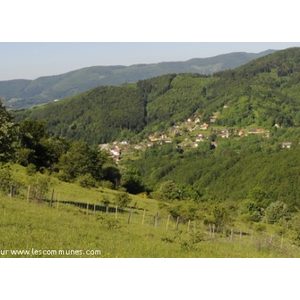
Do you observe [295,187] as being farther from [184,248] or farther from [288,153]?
[184,248]

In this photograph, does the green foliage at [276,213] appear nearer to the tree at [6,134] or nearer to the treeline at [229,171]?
the treeline at [229,171]

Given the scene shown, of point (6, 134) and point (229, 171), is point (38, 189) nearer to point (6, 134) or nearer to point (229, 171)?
point (6, 134)

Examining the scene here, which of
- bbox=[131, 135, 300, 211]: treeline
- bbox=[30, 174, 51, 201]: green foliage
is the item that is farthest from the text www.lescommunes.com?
bbox=[131, 135, 300, 211]: treeline

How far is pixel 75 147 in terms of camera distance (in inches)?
2258

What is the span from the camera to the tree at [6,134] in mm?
19719

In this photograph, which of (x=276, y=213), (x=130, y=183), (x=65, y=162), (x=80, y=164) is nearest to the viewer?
(x=80, y=164)

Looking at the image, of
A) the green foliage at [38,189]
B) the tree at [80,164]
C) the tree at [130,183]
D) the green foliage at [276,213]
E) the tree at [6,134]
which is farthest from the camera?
the tree at [130,183]

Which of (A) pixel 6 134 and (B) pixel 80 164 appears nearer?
(A) pixel 6 134

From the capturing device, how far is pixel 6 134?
20.0 metres

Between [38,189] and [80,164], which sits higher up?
[38,189]

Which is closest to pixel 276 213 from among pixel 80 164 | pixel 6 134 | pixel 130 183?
pixel 130 183

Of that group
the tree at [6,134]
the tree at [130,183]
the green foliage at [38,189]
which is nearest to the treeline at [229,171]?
the tree at [130,183]

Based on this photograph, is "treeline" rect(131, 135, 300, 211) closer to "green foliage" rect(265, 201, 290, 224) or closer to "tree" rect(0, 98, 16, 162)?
"green foliage" rect(265, 201, 290, 224)

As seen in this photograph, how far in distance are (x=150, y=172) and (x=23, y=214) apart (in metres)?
146
